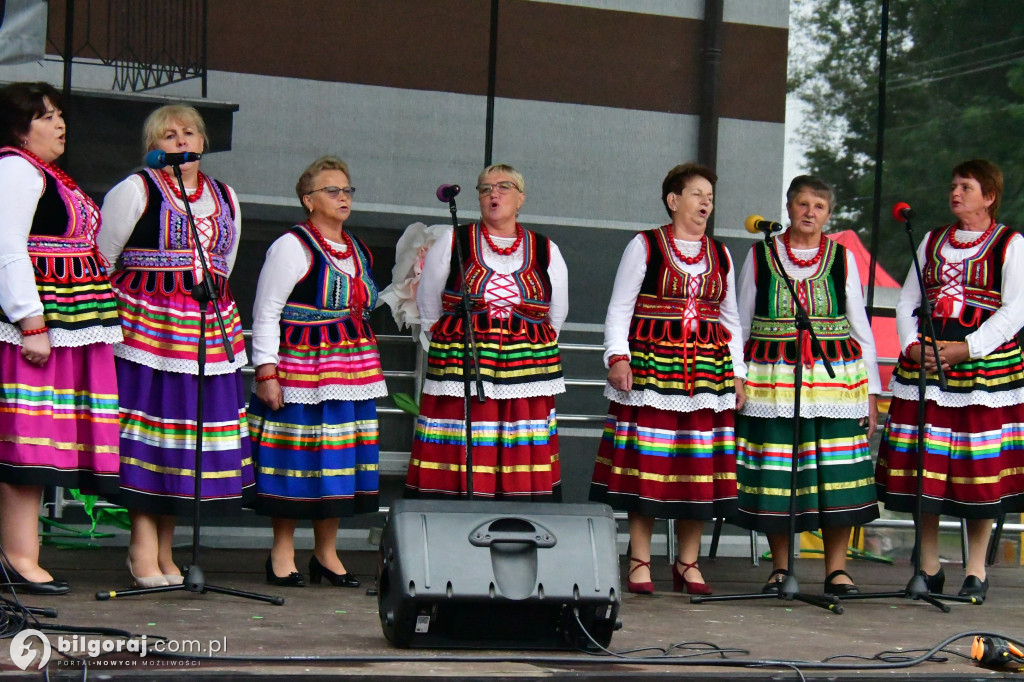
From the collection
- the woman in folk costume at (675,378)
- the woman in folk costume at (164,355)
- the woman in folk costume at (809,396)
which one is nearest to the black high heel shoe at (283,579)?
the woman in folk costume at (164,355)

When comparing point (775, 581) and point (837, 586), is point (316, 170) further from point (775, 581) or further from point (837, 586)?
point (837, 586)

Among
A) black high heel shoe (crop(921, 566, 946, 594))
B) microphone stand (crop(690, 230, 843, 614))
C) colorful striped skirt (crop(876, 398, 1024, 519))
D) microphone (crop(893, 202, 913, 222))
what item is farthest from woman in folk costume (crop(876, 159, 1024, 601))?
microphone stand (crop(690, 230, 843, 614))

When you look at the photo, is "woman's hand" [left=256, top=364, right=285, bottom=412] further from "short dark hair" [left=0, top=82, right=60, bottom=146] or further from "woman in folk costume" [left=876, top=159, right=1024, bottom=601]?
"woman in folk costume" [left=876, top=159, right=1024, bottom=601]

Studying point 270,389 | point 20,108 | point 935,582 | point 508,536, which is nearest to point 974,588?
point 935,582

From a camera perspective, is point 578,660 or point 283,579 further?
point 283,579

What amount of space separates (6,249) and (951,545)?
451 cm

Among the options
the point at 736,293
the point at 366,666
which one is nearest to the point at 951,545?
the point at 736,293

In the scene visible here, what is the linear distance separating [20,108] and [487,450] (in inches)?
75.7

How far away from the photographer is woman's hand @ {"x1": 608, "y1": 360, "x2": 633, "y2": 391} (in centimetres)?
491

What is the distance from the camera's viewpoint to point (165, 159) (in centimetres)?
425

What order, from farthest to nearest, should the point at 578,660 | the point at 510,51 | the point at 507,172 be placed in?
the point at 510,51 < the point at 507,172 < the point at 578,660

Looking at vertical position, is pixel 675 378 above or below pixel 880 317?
below

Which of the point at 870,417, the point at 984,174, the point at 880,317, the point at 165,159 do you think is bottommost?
the point at 870,417

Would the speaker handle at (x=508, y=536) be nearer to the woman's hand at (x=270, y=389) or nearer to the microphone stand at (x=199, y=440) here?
the microphone stand at (x=199, y=440)
